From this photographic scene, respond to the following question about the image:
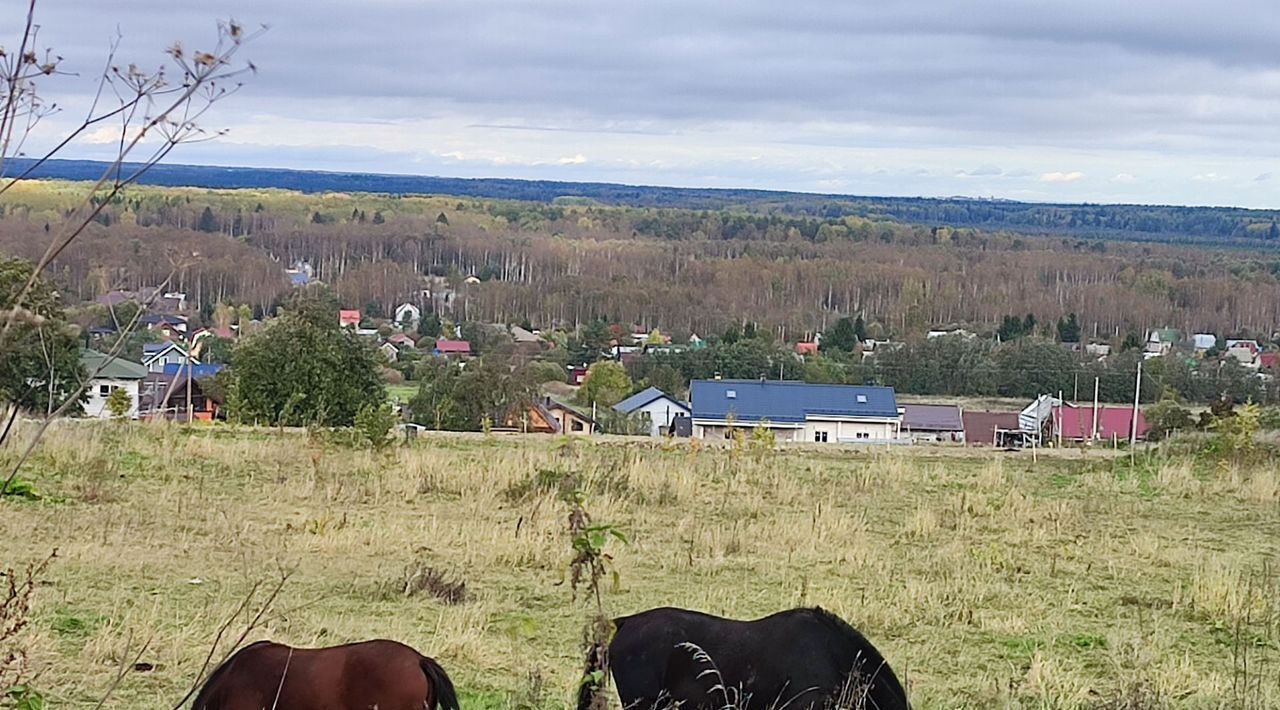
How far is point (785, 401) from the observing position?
112 feet

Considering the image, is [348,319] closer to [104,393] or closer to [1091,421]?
[1091,421]

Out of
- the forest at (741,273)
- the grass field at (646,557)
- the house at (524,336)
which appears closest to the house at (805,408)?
the forest at (741,273)

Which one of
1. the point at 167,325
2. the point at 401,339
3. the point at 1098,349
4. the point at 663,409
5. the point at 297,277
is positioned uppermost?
the point at 167,325

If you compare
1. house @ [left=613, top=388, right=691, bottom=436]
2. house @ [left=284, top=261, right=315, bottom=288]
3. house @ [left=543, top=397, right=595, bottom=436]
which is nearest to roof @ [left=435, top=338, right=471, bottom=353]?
house @ [left=284, top=261, right=315, bottom=288]

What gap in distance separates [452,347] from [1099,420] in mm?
29163

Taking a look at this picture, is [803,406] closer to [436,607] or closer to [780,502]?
[780,502]

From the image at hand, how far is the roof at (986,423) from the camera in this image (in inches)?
1371

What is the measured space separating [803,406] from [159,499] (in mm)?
24704

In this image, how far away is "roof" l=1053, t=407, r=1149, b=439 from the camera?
3123cm

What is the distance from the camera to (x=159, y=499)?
10797 millimetres

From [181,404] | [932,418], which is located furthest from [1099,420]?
[181,404]

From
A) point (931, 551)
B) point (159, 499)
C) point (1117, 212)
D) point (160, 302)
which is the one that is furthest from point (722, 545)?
point (1117, 212)

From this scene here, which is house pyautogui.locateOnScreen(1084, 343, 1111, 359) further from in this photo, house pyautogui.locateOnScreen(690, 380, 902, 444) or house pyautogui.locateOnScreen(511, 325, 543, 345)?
house pyautogui.locateOnScreen(511, 325, 543, 345)

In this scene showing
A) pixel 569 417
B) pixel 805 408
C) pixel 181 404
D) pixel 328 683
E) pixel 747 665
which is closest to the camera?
pixel 328 683
